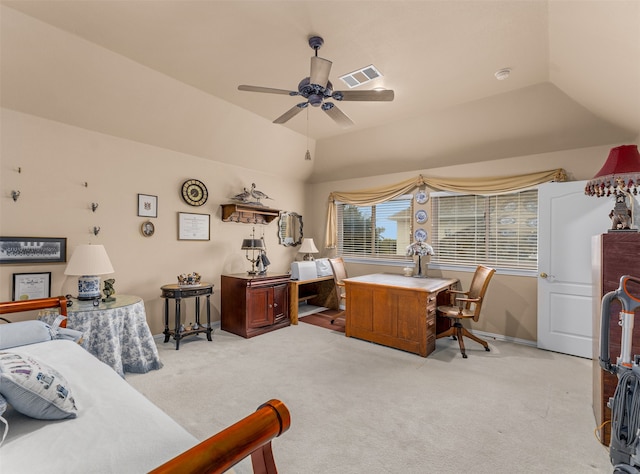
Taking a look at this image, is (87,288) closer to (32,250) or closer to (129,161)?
(32,250)

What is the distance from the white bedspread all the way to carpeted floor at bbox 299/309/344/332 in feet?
11.4

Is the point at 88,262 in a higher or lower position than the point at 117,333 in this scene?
higher

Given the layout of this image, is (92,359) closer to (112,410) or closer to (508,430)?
(112,410)

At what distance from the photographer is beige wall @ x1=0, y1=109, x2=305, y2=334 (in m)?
3.05

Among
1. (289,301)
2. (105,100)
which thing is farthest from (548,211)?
(105,100)

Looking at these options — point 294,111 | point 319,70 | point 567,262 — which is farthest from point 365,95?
point 567,262

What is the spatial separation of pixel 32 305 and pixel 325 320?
3.70 m

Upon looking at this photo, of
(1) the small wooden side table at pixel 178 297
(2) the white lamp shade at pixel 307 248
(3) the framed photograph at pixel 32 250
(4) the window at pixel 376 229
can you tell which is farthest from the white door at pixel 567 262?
(3) the framed photograph at pixel 32 250

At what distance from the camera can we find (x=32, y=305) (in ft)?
8.10

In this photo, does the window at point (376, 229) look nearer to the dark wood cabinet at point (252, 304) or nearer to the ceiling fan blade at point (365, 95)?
the dark wood cabinet at point (252, 304)

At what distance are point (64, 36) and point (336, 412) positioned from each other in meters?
3.93

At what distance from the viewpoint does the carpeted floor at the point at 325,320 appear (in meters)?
4.73

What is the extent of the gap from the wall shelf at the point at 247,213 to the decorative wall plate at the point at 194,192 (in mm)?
348

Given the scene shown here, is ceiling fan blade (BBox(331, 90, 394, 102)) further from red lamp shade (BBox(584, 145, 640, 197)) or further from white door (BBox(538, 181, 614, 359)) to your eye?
white door (BBox(538, 181, 614, 359))
